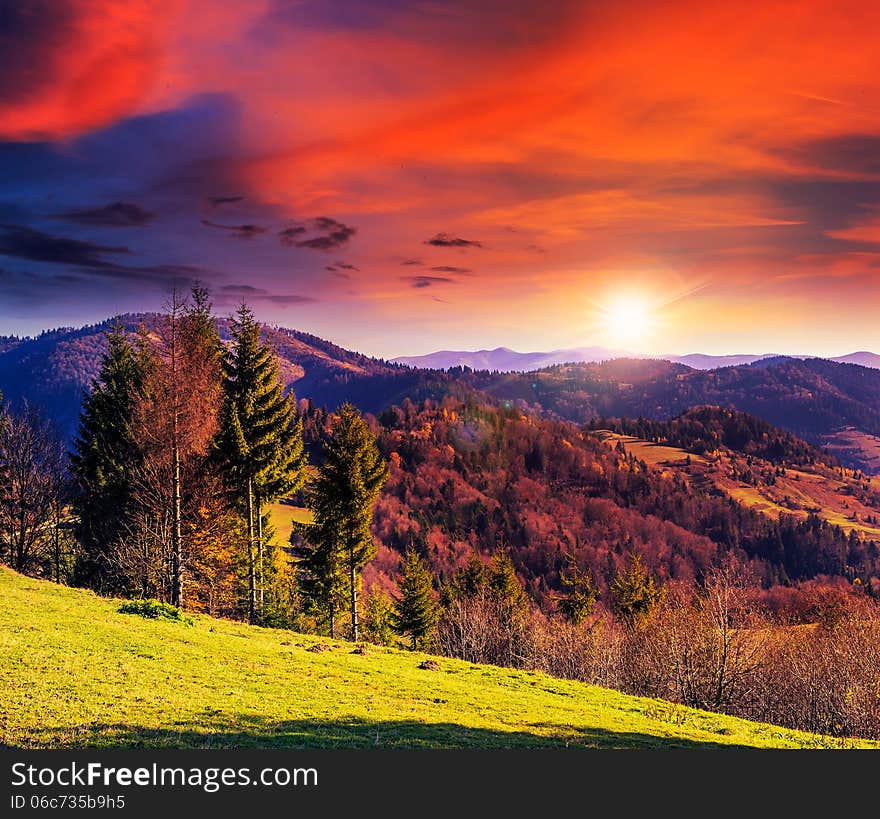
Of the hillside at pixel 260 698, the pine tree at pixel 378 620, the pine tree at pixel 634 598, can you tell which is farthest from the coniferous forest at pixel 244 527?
the pine tree at pixel 634 598

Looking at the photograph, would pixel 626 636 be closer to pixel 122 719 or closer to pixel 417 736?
pixel 417 736

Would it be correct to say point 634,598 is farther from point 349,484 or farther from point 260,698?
point 260,698

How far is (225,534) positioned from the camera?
3762 cm

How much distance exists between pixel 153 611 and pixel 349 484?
15295mm

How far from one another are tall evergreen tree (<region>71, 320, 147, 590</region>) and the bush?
11.8 metres

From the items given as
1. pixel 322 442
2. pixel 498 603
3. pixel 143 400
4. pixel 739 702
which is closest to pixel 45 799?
Result: pixel 143 400

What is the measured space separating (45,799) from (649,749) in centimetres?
1347

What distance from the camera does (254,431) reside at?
35125mm

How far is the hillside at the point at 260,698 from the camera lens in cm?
1168

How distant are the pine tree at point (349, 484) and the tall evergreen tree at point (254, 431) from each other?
201 cm

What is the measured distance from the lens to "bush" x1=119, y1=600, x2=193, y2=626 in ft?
74.4

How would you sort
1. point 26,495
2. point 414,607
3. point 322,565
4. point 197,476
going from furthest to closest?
1. point 414,607
2. point 26,495
3. point 322,565
4. point 197,476

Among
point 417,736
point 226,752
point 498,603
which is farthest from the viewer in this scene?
point 498,603

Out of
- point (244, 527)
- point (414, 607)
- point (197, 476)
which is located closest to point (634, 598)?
point (414, 607)
